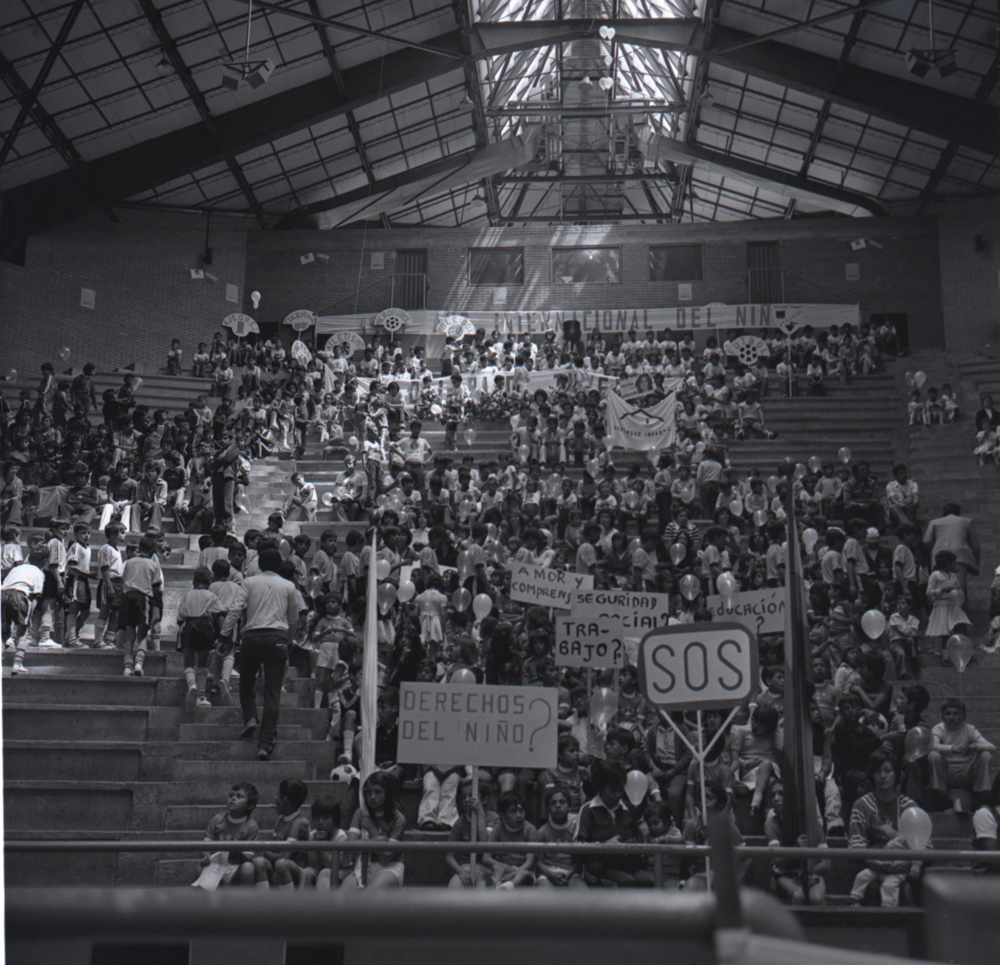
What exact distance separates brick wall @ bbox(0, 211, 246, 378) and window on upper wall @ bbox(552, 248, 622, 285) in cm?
882

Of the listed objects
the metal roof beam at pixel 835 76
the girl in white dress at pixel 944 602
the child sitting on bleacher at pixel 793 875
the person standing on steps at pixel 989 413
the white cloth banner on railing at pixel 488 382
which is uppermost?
the metal roof beam at pixel 835 76

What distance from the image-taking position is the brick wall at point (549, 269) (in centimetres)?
2977

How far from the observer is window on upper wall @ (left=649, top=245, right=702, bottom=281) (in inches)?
1208

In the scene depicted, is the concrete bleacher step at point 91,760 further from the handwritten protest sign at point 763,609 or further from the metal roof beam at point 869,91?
the metal roof beam at point 869,91

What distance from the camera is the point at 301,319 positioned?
29.3 m

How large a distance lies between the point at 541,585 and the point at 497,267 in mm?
21844

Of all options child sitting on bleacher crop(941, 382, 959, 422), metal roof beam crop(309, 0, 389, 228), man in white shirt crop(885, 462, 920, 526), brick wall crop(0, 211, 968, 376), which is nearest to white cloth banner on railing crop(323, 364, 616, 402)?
metal roof beam crop(309, 0, 389, 228)

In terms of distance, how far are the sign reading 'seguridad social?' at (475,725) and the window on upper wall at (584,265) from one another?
80.7 feet

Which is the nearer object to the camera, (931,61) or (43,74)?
(931,61)

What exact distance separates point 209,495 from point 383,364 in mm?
9345

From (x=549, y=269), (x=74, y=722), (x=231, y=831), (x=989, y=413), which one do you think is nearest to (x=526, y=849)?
(x=231, y=831)

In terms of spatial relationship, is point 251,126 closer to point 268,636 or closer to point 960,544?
point 960,544

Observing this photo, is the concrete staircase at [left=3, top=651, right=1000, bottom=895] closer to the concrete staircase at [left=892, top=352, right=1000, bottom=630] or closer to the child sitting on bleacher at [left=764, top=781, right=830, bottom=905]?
the child sitting on bleacher at [left=764, top=781, right=830, bottom=905]

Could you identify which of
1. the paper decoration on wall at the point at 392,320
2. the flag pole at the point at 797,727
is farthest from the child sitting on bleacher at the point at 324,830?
the paper decoration on wall at the point at 392,320
